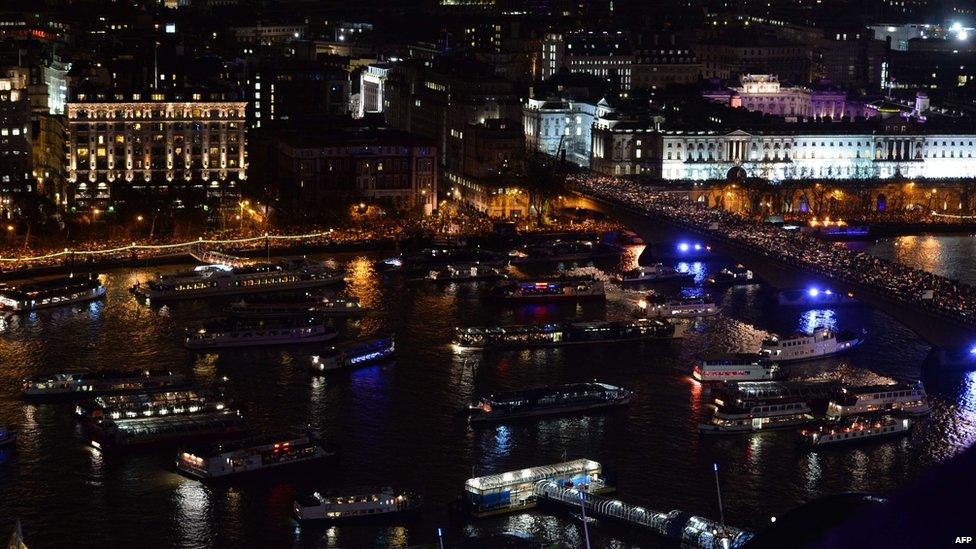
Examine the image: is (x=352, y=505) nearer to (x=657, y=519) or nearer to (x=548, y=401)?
(x=657, y=519)

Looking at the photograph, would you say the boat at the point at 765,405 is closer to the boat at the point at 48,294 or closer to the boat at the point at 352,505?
the boat at the point at 352,505

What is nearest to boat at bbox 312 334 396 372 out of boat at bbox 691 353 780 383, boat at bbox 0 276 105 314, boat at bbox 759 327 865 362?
boat at bbox 691 353 780 383

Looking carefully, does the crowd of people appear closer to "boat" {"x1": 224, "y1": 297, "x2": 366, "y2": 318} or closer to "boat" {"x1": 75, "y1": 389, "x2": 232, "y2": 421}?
"boat" {"x1": 224, "y1": 297, "x2": 366, "y2": 318}

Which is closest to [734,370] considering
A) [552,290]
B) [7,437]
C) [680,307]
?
[680,307]

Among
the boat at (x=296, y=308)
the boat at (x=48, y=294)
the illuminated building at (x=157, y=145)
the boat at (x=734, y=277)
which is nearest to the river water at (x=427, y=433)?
the boat at (x=48, y=294)

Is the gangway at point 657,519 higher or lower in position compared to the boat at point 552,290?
lower

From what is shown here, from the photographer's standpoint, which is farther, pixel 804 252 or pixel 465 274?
pixel 465 274
